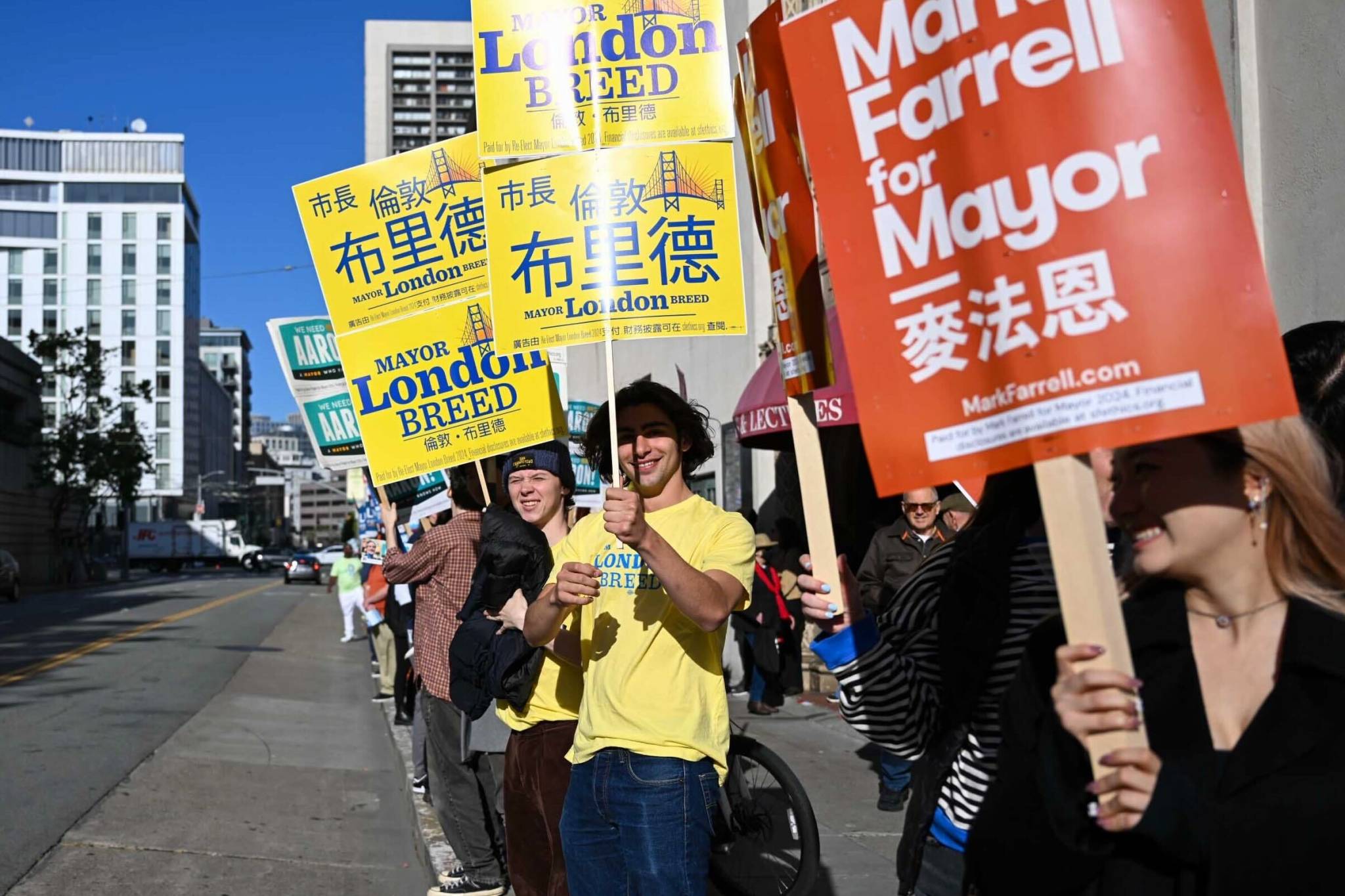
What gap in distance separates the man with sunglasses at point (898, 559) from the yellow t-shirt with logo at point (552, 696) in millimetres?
3473

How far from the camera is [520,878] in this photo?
455 centimetres

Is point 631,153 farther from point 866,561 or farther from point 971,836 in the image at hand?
point 866,561

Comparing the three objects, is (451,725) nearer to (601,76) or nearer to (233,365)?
(601,76)

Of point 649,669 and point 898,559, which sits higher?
point 898,559

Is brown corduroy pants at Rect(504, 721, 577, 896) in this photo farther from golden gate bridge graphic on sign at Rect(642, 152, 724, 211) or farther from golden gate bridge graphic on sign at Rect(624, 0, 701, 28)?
golden gate bridge graphic on sign at Rect(624, 0, 701, 28)

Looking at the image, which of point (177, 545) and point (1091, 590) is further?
point (177, 545)

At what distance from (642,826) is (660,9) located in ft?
8.92

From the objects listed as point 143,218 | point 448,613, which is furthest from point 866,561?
point 143,218

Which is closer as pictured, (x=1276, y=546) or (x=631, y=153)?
(x=1276, y=546)

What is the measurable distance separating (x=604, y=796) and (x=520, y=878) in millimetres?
1199

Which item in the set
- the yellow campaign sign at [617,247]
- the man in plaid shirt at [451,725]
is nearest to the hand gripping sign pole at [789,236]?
the yellow campaign sign at [617,247]

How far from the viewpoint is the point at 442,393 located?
6.17 m

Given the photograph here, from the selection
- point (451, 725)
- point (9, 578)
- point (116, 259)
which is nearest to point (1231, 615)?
point (451, 725)

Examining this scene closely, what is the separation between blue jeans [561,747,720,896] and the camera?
3.44m
